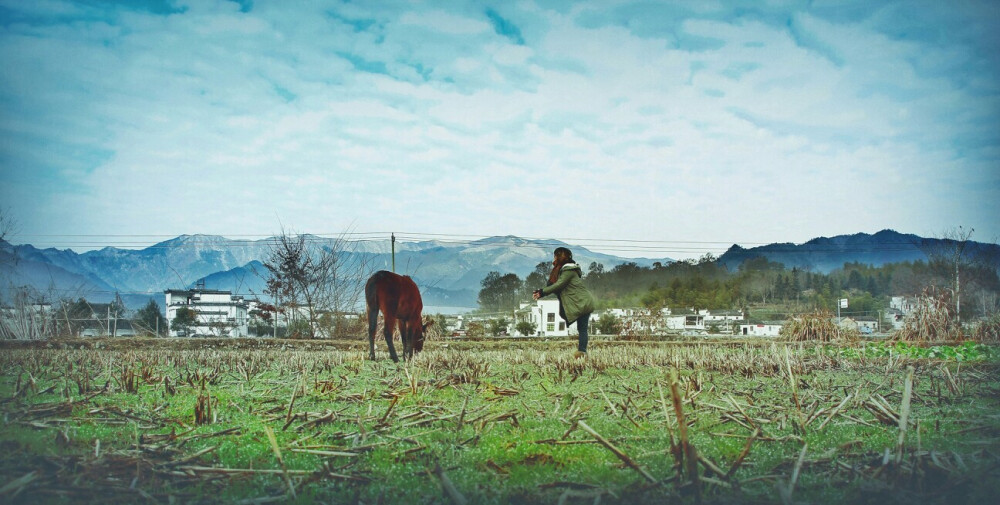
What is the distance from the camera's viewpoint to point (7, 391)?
3941 mm

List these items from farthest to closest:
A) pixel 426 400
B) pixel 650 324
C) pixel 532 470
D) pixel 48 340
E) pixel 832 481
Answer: pixel 650 324 → pixel 48 340 → pixel 426 400 → pixel 532 470 → pixel 832 481

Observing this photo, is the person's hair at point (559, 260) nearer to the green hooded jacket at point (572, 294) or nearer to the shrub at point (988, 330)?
the green hooded jacket at point (572, 294)

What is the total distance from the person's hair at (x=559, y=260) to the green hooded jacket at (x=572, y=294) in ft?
0.93

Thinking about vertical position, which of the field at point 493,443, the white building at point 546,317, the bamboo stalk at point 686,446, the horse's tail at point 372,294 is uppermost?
the horse's tail at point 372,294

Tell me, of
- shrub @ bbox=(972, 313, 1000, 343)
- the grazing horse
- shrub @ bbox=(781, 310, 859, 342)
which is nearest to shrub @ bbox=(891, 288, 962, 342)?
shrub @ bbox=(972, 313, 1000, 343)

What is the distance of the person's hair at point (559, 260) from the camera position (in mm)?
9609

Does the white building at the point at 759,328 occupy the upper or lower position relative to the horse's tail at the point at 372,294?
lower

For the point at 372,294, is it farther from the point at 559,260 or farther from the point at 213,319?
the point at 213,319

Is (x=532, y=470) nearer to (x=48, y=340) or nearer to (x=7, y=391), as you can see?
(x=7, y=391)

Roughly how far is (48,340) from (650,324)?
65.3ft

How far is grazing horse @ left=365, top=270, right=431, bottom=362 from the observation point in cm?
913

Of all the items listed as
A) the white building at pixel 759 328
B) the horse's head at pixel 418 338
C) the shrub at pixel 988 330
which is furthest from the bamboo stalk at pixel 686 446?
the white building at pixel 759 328

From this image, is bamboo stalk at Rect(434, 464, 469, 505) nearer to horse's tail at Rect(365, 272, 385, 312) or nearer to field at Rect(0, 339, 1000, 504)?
field at Rect(0, 339, 1000, 504)

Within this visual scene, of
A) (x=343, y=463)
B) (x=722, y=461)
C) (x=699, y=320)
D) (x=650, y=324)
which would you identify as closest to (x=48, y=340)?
(x=343, y=463)
